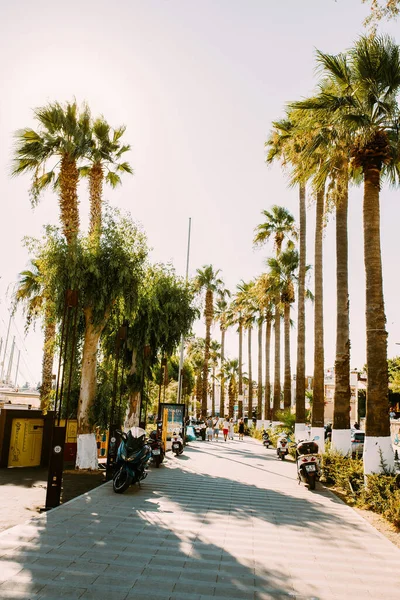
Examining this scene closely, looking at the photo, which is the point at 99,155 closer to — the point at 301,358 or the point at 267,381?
the point at 301,358

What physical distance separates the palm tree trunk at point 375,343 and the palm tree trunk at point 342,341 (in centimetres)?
232

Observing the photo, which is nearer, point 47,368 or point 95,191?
point 95,191

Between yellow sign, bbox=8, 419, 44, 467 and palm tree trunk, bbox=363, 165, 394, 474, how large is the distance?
9190 millimetres

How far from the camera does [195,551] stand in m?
6.20

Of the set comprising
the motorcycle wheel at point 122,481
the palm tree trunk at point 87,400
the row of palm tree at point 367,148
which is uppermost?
the row of palm tree at point 367,148

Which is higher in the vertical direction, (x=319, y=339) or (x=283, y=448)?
(x=319, y=339)

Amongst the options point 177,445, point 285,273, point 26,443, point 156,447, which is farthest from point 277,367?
point 26,443

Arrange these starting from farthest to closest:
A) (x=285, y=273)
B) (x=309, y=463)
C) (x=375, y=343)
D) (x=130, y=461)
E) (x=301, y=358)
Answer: (x=285, y=273) < (x=301, y=358) < (x=309, y=463) < (x=375, y=343) < (x=130, y=461)

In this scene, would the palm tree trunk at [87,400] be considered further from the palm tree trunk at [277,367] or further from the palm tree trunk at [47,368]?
the palm tree trunk at [277,367]

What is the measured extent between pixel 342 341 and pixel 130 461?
7.83m

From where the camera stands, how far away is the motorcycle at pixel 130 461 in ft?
32.7

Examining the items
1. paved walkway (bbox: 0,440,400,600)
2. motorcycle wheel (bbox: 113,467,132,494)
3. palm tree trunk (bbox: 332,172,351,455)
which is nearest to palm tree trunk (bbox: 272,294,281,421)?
palm tree trunk (bbox: 332,172,351,455)

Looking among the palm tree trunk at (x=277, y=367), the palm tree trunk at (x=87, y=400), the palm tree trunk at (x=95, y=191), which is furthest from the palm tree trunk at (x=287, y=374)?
the palm tree trunk at (x=87, y=400)

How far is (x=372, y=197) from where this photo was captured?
36.8 ft
